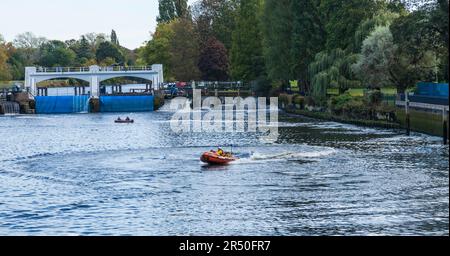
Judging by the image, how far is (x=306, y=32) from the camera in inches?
5098

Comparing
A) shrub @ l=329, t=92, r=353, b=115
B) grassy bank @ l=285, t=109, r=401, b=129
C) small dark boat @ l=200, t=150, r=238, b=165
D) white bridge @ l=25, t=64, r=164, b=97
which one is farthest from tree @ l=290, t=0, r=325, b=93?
small dark boat @ l=200, t=150, r=238, b=165

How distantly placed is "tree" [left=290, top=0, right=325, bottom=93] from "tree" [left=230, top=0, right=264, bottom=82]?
38344 millimetres

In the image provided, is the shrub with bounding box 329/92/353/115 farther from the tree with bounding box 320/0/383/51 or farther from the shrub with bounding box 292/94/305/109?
the shrub with bounding box 292/94/305/109

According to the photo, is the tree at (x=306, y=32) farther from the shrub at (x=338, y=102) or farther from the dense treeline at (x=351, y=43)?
the shrub at (x=338, y=102)

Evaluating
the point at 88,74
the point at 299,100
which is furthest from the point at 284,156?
the point at 88,74

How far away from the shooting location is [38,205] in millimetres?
44406

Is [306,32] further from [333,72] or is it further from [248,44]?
[248,44]

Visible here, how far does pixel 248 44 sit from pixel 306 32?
42.1 meters

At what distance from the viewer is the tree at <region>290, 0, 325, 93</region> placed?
128m

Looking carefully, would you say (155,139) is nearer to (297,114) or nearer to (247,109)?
(297,114)

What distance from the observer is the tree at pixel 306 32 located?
422ft

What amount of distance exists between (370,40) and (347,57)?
1125 centimetres

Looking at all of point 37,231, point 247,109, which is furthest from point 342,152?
point 247,109

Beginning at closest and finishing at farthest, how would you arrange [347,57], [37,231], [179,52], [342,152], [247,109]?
1. [37,231]
2. [342,152]
3. [347,57]
4. [247,109]
5. [179,52]
